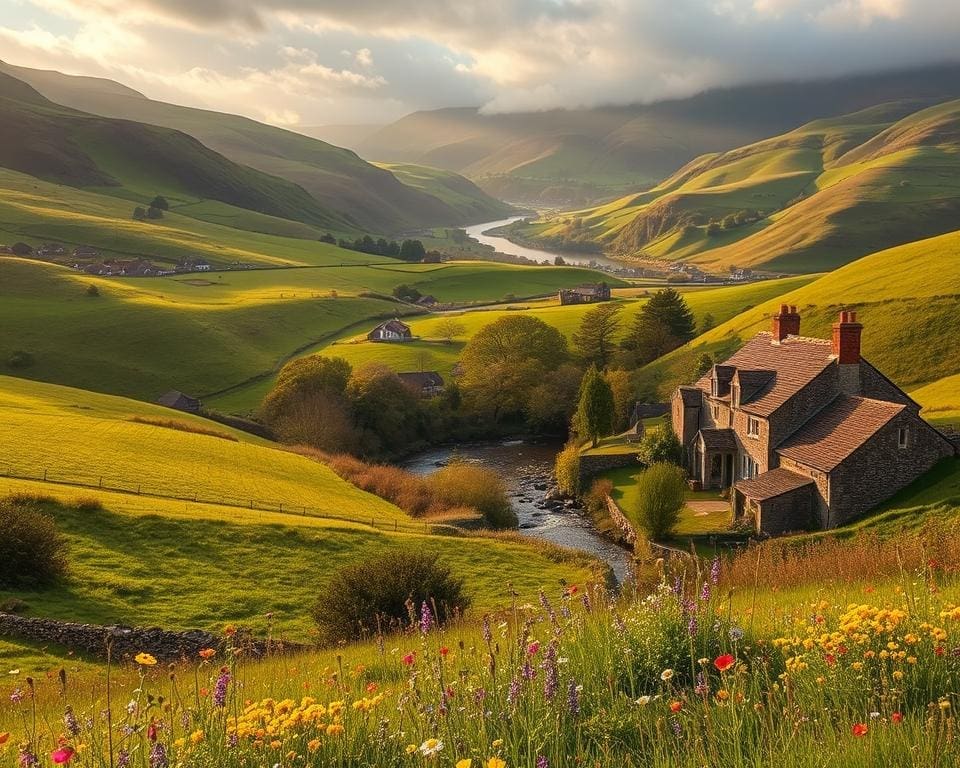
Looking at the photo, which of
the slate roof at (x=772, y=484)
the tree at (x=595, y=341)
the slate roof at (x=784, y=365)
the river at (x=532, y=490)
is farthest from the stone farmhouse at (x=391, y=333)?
the slate roof at (x=772, y=484)

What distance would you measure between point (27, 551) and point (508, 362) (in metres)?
76.0

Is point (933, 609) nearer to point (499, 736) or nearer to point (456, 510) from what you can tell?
point (499, 736)

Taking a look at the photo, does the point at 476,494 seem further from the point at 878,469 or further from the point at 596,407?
the point at 878,469

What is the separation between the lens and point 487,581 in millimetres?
35469

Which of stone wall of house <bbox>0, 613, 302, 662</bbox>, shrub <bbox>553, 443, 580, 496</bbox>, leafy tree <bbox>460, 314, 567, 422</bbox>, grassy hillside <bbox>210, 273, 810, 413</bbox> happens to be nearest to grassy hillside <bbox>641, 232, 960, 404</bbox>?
leafy tree <bbox>460, 314, 567, 422</bbox>

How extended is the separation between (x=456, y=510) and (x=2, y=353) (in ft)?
272

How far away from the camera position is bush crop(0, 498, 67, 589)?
27.2 metres

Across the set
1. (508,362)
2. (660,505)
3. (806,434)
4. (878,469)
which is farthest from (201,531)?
(508,362)

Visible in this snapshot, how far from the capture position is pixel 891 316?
241 ft

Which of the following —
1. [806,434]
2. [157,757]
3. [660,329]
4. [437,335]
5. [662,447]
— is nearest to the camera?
[157,757]

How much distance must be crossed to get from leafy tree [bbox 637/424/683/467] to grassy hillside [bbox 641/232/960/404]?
70.6ft

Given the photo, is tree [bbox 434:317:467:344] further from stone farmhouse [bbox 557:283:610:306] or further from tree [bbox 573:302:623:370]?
stone farmhouse [bbox 557:283:610:306]

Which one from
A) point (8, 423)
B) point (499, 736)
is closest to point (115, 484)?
point (8, 423)

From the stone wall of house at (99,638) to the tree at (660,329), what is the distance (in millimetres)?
88089
